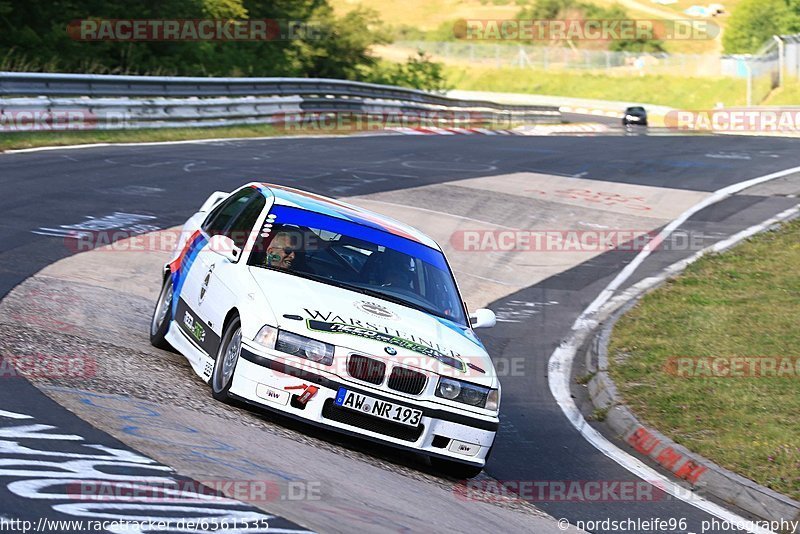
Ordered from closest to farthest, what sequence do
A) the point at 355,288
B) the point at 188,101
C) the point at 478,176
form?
1. the point at 355,288
2. the point at 478,176
3. the point at 188,101

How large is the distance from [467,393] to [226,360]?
165 cm

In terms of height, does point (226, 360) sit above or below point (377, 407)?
above

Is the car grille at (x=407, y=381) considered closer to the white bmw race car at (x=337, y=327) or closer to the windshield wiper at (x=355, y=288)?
the white bmw race car at (x=337, y=327)

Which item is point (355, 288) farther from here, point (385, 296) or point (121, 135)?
point (121, 135)

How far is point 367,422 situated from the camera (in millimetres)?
7320

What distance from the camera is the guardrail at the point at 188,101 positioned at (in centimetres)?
2225

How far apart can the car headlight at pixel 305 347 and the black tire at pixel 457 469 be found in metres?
1.02

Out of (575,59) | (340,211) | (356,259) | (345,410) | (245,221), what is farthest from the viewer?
(575,59)

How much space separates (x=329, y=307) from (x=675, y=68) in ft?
274

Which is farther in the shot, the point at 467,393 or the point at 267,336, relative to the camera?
the point at 467,393

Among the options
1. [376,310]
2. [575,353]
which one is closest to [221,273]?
[376,310]

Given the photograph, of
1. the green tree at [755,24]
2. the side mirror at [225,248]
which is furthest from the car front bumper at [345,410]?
the green tree at [755,24]

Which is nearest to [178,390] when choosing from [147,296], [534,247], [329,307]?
[329,307]

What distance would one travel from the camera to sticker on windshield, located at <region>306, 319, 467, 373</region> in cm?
748
